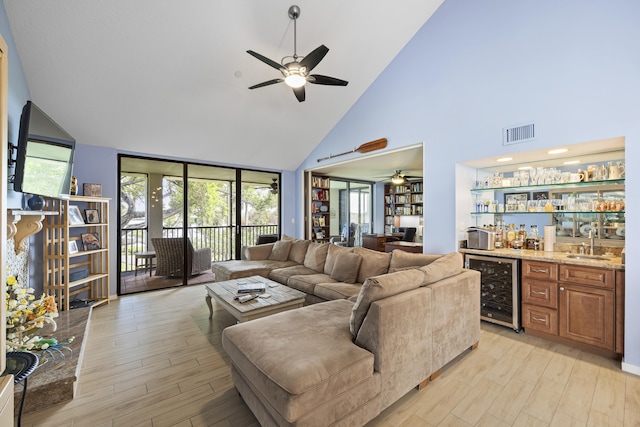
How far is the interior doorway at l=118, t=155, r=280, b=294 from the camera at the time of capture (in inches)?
199

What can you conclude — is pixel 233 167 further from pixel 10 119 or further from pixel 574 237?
pixel 574 237

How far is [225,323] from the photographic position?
328 cm

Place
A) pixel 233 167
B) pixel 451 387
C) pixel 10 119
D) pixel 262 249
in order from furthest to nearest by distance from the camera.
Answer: pixel 233 167 → pixel 262 249 → pixel 10 119 → pixel 451 387

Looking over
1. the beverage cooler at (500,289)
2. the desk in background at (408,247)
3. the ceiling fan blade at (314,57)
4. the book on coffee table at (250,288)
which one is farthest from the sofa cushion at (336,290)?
the ceiling fan blade at (314,57)

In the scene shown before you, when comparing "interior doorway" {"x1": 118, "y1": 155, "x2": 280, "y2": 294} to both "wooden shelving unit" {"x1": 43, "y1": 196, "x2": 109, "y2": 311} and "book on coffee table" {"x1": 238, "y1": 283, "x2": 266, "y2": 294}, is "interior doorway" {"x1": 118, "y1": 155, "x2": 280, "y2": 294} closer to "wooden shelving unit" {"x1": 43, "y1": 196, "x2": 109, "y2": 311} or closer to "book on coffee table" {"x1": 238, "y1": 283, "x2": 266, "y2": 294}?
"wooden shelving unit" {"x1": 43, "y1": 196, "x2": 109, "y2": 311}

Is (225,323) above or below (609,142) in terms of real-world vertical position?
below

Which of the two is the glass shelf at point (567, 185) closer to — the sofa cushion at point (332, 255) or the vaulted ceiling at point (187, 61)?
the sofa cushion at point (332, 255)

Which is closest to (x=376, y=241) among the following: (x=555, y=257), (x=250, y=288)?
(x=555, y=257)

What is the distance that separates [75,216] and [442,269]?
471 centimetres

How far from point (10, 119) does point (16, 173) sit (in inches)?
22.5

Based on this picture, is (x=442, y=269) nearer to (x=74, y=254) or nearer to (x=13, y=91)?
(x=13, y=91)

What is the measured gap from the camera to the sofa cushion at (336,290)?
9.97 feet

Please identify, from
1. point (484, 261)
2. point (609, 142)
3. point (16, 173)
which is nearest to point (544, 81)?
point (609, 142)

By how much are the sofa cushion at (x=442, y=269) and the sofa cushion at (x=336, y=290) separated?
971 mm
